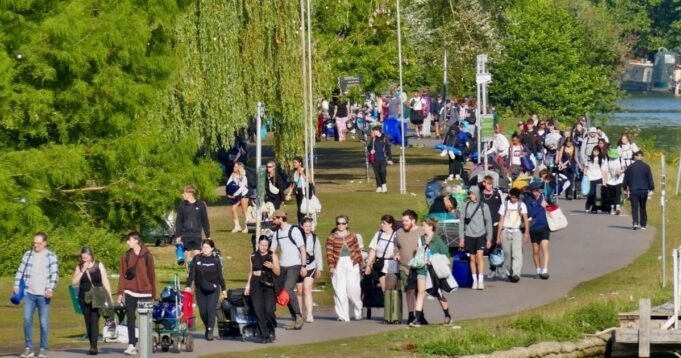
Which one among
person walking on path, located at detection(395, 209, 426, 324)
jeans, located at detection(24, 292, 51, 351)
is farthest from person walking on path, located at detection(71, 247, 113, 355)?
person walking on path, located at detection(395, 209, 426, 324)

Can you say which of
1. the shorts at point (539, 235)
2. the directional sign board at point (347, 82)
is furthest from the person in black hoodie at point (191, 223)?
the directional sign board at point (347, 82)

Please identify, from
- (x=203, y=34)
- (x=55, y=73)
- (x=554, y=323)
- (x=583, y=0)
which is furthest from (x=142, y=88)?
(x=583, y=0)

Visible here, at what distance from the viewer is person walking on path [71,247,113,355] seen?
21.7 m

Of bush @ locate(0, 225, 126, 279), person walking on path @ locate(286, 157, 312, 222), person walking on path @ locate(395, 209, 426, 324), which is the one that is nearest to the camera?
person walking on path @ locate(395, 209, 426, 324)

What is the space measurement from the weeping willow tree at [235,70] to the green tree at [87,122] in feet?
4.72

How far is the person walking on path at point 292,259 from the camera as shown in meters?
24.3

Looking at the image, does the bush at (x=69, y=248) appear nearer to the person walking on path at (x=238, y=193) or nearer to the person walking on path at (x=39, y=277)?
the person walking on path at (x=238, y=193)

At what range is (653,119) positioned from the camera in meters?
110

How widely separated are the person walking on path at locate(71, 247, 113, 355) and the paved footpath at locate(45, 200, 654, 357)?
0.35 meters

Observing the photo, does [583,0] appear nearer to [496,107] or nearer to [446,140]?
[496,107]

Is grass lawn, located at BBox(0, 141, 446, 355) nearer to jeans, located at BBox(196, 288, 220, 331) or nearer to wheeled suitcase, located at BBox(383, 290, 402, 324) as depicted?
jeans, located at BBox(196, 288, 220, 331)

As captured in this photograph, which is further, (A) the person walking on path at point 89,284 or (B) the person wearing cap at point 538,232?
(B) the person wearing cap at point 538,232

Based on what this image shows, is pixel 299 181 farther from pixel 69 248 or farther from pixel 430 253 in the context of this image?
pixel 430 253

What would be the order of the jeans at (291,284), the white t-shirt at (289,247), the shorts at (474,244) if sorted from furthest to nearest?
the shorts at (474,244), the white t-shirt at (289,247), the jeans at (291,284)
